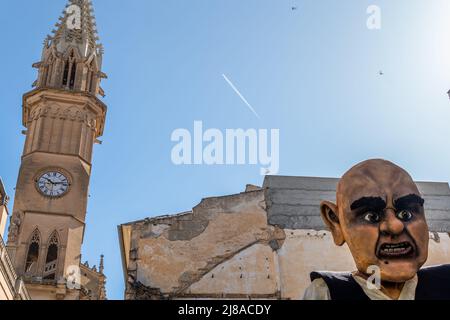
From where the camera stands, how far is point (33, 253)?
39.5 m

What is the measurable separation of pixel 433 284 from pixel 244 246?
913cm

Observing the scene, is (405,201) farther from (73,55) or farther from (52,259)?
(73,55)

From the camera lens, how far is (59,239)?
3991 cm

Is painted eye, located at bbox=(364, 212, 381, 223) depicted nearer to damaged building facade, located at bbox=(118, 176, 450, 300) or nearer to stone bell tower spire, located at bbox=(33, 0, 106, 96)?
damaged building facade, located at bbox=(118, 176, 450, 300)

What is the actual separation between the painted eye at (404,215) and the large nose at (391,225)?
0.08 meters

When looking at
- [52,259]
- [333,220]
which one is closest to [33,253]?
[52,259]

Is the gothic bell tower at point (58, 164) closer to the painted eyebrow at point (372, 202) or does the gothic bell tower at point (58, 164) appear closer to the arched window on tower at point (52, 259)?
the arched window on tower at point (52, 259)

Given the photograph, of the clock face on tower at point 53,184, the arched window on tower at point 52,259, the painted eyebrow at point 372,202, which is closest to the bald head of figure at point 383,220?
the painted eyebrow at point 372,202

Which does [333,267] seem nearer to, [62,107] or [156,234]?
[156,234]

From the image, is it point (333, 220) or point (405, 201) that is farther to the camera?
point (333, 220)

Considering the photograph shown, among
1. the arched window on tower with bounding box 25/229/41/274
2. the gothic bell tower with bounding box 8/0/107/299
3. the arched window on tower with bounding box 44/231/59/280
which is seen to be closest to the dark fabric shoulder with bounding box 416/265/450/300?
the gothic bell tower with bounding box 8/0/107/299

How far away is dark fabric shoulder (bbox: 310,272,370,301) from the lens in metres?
5.51

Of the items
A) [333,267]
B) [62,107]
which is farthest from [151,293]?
[62,107]

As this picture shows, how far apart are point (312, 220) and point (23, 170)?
100ft
